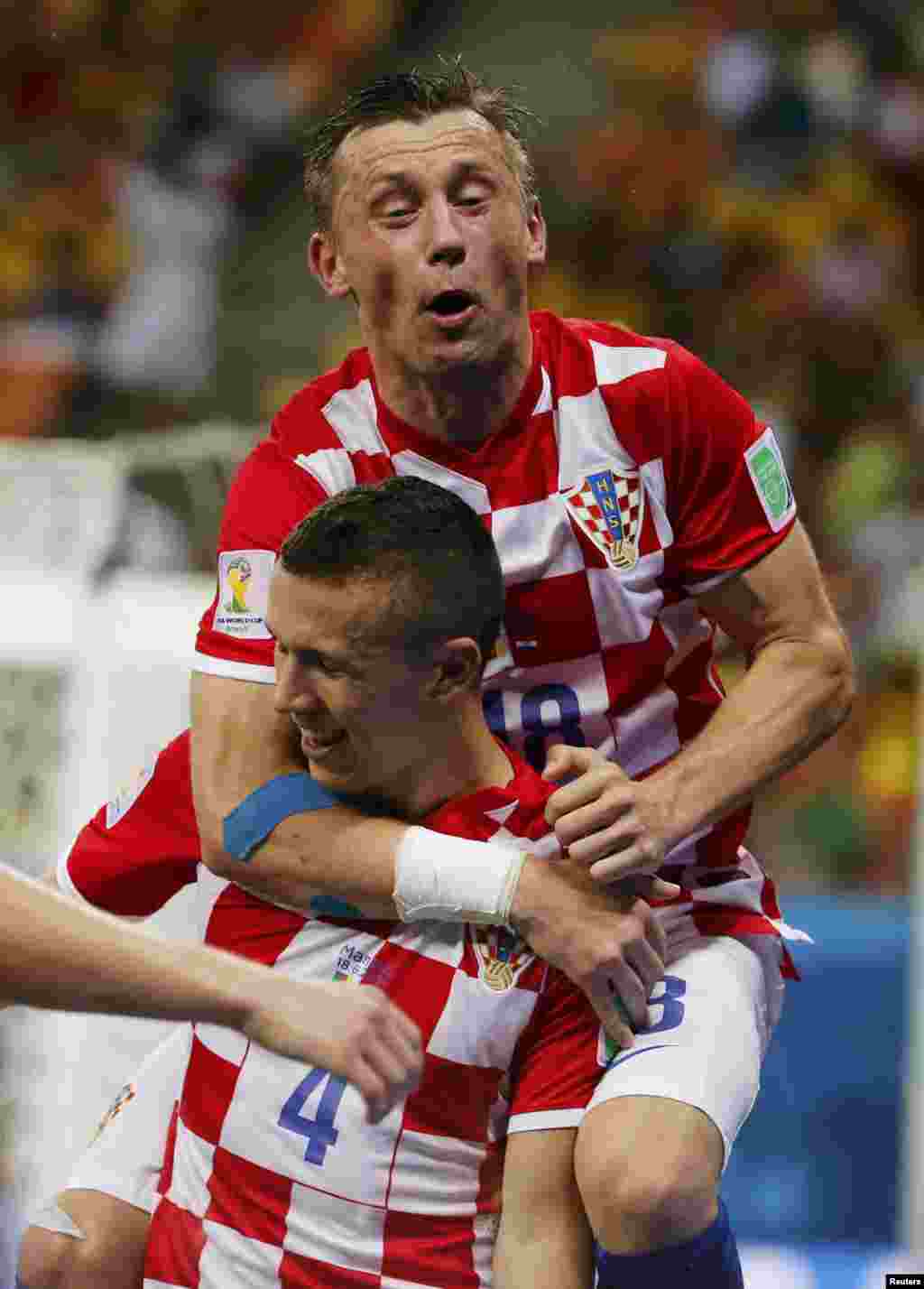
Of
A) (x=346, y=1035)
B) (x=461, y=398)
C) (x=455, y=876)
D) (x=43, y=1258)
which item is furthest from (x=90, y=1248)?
(x=461, y=398)

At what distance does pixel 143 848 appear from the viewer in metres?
2.95

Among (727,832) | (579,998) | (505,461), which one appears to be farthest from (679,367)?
(579,998)

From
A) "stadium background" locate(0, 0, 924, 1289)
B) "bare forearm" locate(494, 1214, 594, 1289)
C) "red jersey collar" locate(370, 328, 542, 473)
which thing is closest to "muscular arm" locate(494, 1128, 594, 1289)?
"bare forearm" locate(494, 1214, 594, 1289)

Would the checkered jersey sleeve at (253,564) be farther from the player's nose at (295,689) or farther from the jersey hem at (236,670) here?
the player's nose at (295,689)

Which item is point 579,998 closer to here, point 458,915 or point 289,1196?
point 458,915

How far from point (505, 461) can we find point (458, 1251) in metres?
1.07

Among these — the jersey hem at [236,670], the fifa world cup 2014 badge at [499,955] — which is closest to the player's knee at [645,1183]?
the fifa world cup 2014 badge at [499,955]

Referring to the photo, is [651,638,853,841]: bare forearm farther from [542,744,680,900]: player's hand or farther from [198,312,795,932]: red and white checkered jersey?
[198,312,795,932]: red and white checkered jersey

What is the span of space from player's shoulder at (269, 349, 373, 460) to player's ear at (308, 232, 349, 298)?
0.34ft

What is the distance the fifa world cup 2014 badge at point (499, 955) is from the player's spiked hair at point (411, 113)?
1.06 meters

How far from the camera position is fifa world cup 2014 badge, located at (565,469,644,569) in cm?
279

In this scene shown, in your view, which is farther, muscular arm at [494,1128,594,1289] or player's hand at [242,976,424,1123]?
muscular arm at [494,1128,594,1289]

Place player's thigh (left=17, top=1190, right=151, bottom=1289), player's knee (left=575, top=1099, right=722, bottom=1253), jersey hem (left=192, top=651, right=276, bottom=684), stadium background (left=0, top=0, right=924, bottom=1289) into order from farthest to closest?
stadium background (left=0, top=0, right=924, bottom=1289) → player's thigh (left=17, top=1190, right=151, bottom=1289) → jersey hem (left=192, top=651, right=276, bottom=684) → player's knee (left=575, top=1099, right=722, bottom=1253)

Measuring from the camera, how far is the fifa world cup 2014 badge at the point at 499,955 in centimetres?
261
